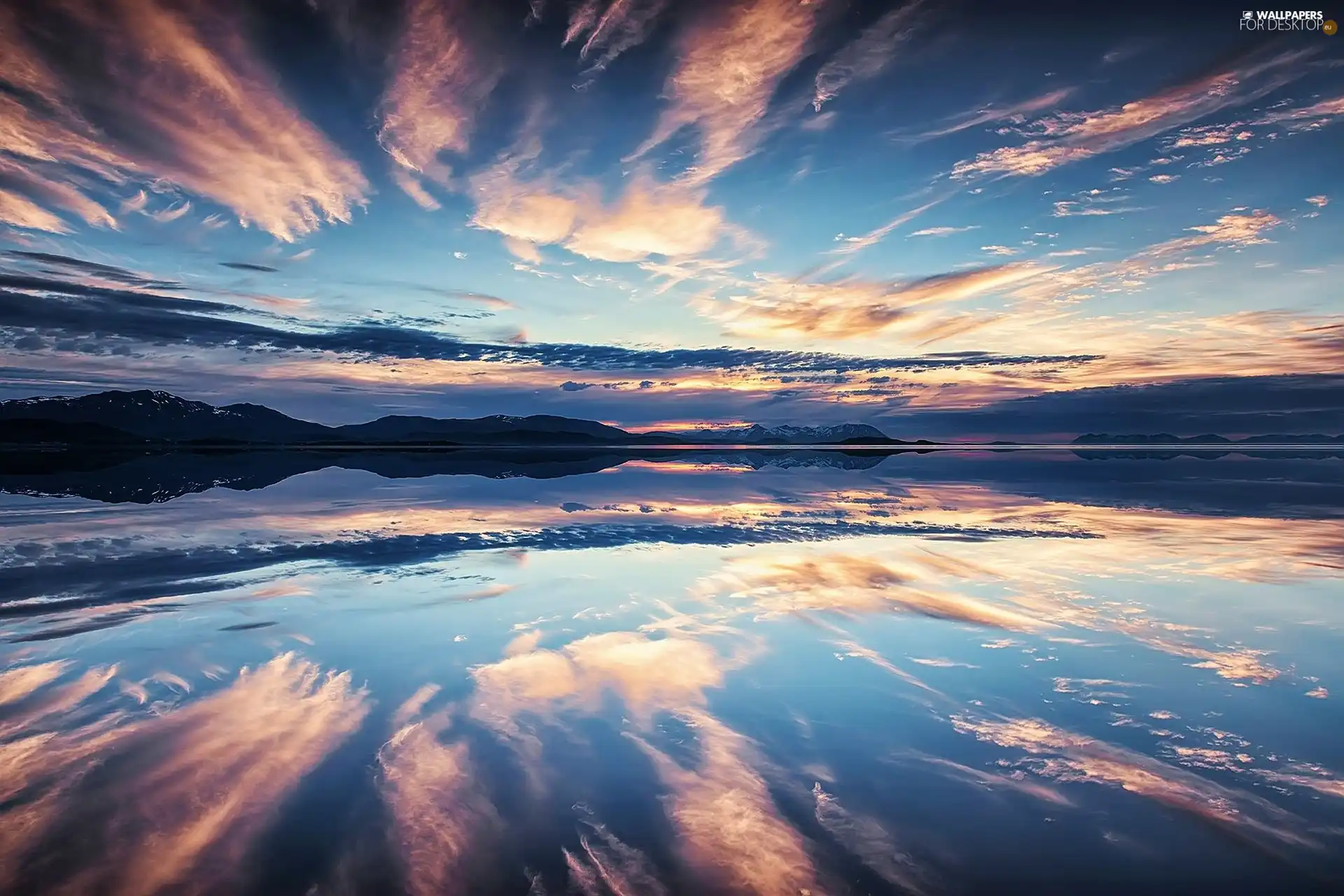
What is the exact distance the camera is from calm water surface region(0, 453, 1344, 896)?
443cm

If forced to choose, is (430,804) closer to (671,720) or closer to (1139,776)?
(671,720)

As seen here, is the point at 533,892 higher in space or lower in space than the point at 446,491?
higher

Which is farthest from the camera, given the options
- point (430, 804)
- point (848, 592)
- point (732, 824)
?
point (848, 592)


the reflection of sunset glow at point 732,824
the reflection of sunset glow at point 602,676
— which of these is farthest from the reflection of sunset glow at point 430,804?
the reflection of sunset glow at point 732,824

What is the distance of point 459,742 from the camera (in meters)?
6.12

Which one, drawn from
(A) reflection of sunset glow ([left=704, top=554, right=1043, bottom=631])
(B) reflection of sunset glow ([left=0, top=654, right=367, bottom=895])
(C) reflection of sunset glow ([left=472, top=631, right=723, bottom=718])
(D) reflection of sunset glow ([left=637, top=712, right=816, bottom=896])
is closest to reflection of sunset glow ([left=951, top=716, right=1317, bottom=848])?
(D) reflection of sunset glow ([left=637, top=712, right=816, bottom=896])

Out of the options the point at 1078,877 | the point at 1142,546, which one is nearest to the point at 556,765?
the point at 1078,877

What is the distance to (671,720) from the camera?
6.66 m

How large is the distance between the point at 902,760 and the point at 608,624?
515 cm

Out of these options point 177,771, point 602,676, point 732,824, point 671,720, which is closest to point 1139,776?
point 732,824

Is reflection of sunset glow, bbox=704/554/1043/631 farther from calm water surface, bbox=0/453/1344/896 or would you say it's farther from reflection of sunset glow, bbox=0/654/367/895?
reflection of sunset glow, bbox=0/654/367/895

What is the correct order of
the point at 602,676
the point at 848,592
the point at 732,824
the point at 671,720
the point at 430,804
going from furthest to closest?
the point at 848,592, the point at 602,676, the point at 671,720, the point at 430,804, the point at 732,824

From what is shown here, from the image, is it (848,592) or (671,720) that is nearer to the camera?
(671,720)

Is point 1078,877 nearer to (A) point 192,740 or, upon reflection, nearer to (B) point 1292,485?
(A) point 192,740
